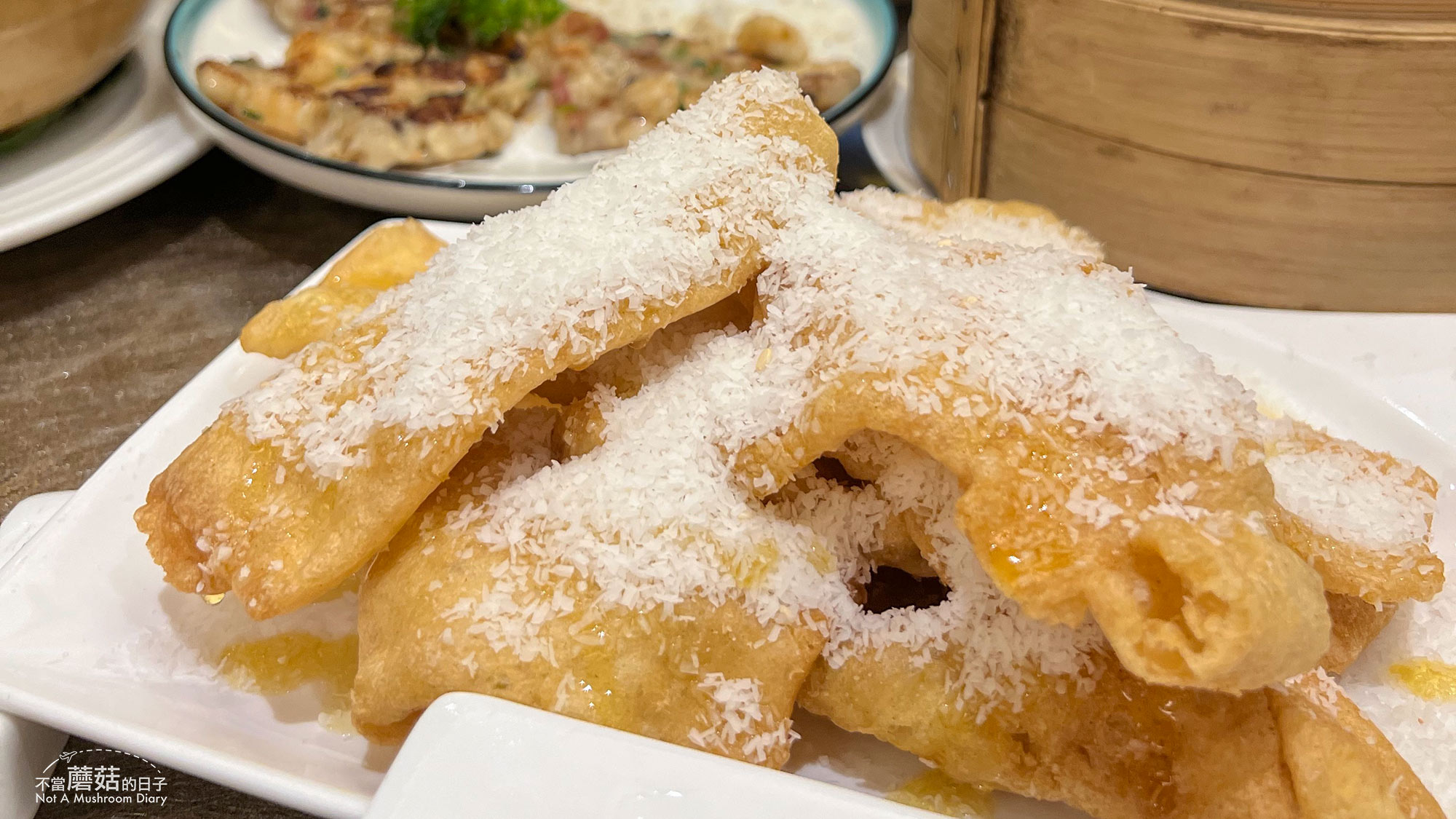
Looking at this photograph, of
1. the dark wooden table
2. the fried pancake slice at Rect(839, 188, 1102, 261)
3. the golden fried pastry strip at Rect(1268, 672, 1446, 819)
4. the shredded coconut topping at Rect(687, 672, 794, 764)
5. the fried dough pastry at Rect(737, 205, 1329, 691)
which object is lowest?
the dark wooden table

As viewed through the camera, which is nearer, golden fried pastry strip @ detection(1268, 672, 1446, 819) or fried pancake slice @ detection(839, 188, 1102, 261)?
golden fried pastry strip @ detection(1268, 672, 1446, 819)

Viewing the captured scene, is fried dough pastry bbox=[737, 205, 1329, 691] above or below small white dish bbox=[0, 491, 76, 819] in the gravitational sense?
above

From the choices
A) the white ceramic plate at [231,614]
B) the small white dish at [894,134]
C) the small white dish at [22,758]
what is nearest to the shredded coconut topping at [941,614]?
the white ceramic plate at [231,614]

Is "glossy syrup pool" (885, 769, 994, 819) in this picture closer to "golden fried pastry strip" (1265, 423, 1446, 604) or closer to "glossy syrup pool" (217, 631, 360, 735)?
"golden fried pastry strip" (1265, 423, 1446, 604)

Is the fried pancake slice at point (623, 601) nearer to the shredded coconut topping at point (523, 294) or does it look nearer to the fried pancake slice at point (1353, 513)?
the shredded coconut topping at point (523, 294)

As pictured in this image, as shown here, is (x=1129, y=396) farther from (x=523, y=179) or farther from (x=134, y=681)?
(x=523, y=179)

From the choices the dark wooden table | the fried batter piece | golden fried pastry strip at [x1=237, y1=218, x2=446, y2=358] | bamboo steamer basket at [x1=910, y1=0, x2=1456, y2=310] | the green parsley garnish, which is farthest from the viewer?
the green parsley garnish

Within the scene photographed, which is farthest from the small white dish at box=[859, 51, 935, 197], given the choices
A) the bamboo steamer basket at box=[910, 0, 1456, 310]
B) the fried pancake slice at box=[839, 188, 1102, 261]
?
the fried pancake slice at box=[839, 188, 1102, 261]

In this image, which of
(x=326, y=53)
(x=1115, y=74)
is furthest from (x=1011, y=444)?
(x=326, y=53)
